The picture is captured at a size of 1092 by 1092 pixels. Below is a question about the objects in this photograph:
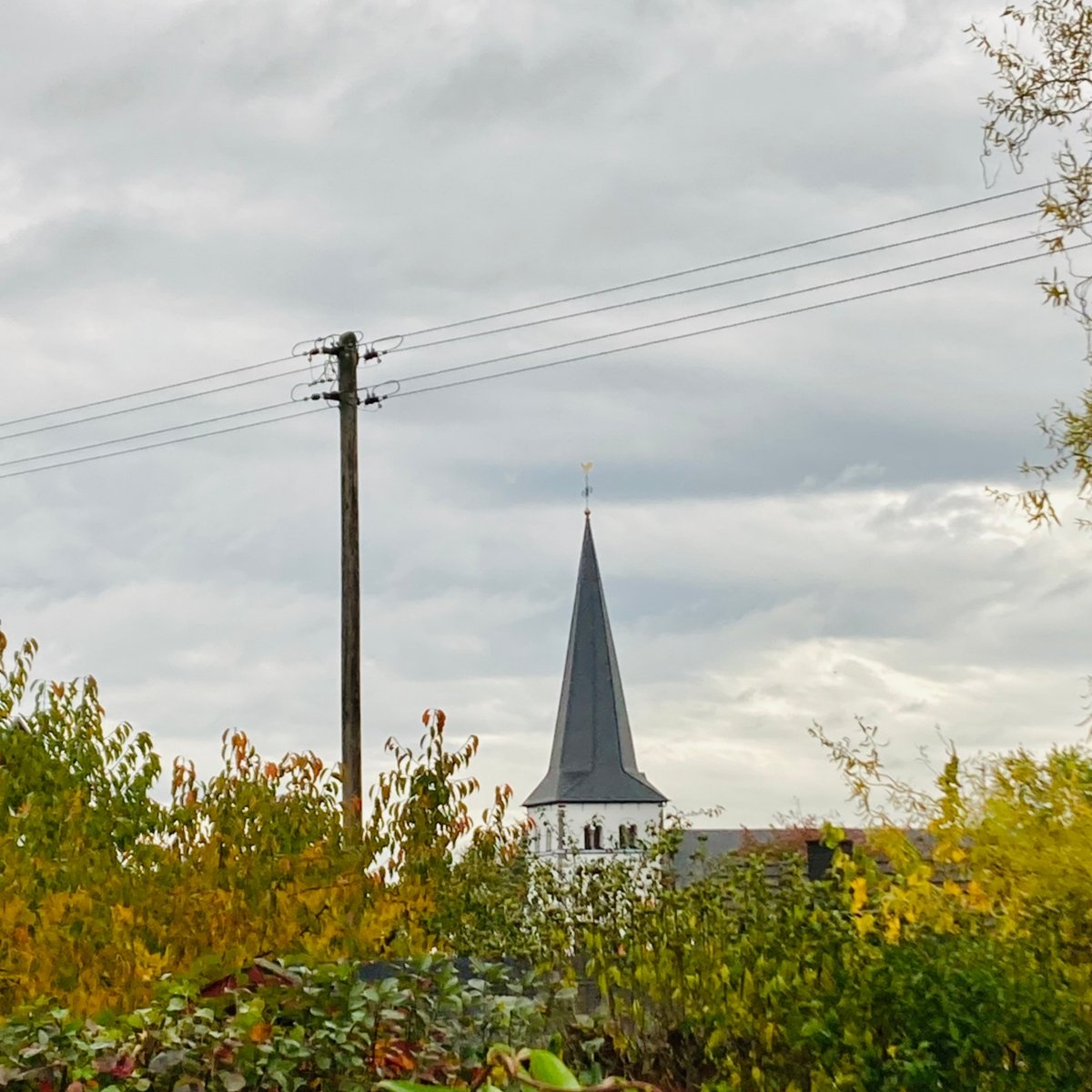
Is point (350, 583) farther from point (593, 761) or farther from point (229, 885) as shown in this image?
point (593, 761)

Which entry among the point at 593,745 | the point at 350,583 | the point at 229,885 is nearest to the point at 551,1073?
the point at 229,885

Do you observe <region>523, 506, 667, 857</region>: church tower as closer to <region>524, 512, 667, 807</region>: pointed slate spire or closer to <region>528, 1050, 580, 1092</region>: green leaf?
<region>524, 512, 667, 807</region>: pointed slate spire

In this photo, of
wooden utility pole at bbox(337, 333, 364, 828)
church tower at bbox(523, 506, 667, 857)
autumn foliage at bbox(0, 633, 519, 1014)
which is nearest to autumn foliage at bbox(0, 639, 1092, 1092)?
autumn foliage at bbox(0, 633, 519, 1014)

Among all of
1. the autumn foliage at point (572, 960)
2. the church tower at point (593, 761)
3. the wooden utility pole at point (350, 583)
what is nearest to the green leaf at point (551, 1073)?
the autumn foliage at point (572, 960)

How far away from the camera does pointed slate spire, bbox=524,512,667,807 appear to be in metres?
65.4

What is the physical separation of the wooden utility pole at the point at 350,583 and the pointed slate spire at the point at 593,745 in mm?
48655

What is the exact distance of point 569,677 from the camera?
65188 mm

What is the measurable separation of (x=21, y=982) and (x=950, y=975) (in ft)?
10.7

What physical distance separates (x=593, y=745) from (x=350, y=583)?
53.6 m

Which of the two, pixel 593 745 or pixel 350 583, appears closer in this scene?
pixel 350 583

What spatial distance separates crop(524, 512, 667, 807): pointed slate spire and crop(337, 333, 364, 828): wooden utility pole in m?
48.7

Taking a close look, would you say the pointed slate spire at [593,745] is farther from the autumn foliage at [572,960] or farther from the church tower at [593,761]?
the autumn foliage at [572,960]

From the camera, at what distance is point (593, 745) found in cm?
6800

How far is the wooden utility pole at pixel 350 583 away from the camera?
14758 mm
